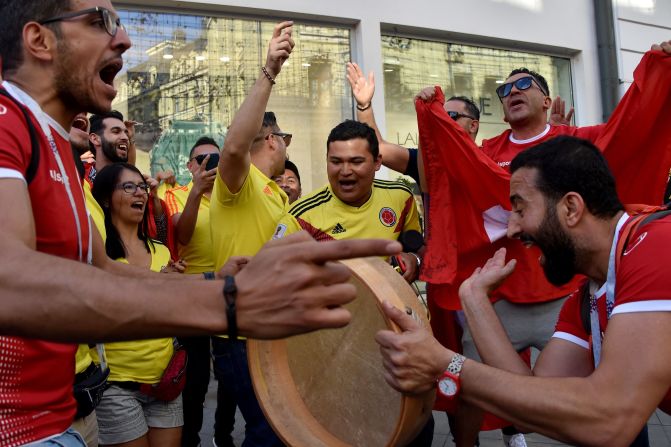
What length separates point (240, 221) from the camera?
3576 mm

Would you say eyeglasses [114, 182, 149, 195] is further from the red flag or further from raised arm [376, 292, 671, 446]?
the red flag

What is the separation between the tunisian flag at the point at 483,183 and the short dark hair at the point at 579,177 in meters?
1.44

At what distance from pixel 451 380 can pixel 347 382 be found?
1.76ft

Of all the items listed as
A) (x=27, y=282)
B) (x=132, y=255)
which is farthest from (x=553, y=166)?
(x=132, y=255)

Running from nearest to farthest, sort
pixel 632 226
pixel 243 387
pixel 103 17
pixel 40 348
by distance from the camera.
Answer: pixel 40 348 → pixel 103 17 → pixel 632 226 → pixel 243 387

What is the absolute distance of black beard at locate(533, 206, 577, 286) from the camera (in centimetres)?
248

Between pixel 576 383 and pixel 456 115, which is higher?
pixel 456 115

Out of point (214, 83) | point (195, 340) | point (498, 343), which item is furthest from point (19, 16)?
point (214, 83)

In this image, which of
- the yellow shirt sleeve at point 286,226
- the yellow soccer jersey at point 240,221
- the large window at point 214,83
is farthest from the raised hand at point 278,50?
the large window at point 214,83

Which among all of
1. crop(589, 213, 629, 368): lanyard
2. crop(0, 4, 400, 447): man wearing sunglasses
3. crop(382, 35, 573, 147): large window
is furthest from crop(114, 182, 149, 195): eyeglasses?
crop(382, 35, 573, 147): large window

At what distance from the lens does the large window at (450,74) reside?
8922 mm

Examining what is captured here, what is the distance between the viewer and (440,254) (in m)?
4.16

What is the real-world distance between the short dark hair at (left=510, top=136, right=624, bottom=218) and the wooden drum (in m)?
0.68

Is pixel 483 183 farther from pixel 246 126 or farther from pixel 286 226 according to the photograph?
pixel 246 126
